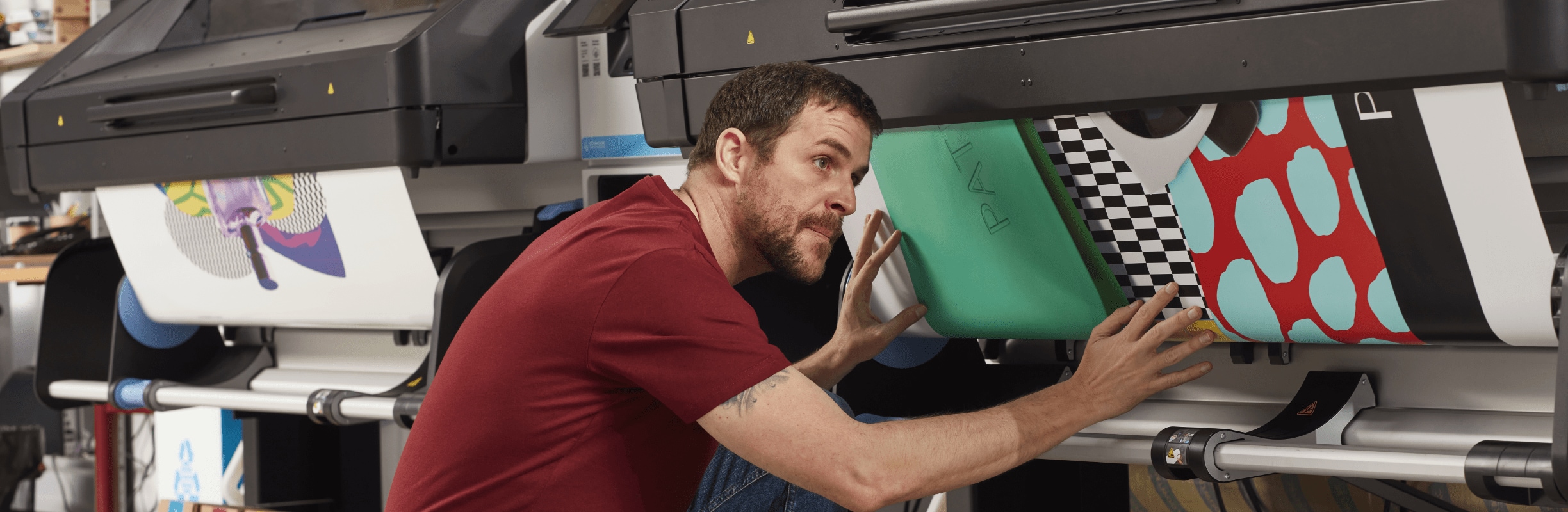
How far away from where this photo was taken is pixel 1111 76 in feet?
3.89

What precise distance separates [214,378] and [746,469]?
1308mm

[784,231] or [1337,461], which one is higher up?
[784,231]

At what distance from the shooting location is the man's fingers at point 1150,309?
1.27 m

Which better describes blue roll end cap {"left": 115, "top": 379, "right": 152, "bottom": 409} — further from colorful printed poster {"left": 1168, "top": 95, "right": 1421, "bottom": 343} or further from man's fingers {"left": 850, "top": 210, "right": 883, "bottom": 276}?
colorful printed poster {"left": 1168, "top": 95, "right": 1421, "bottom": 343}

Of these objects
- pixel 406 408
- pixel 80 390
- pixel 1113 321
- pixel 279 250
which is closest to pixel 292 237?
pixel 279 250

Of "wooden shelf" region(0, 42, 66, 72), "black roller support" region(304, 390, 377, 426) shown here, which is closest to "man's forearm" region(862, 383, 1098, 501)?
"black roller support" region(304, 390, 377, 426)

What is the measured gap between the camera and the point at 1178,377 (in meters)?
1.28

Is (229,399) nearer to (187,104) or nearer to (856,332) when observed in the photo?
(187,104)

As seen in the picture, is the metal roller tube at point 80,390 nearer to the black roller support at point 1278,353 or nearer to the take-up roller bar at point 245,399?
the take-up roller bar at point 245,399

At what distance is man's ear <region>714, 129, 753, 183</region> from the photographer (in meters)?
1.31

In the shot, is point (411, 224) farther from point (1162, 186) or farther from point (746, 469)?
point (1162, 186)

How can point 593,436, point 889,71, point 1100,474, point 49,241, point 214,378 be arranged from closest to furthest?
point 593,436
point 889,71
point 1100,474
point 214,378
point 49,241

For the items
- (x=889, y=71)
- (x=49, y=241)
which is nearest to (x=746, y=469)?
(x=889, y=71)

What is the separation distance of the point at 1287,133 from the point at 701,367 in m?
0.55
